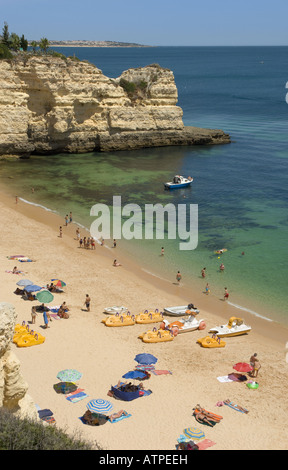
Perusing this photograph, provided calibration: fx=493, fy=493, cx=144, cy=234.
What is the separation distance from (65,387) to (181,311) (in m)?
8.41

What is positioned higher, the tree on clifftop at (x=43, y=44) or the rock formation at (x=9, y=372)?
the tree on clifftop at (x=43, y=44)

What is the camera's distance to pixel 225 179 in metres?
47.8

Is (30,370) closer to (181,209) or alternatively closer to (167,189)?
(181,209)

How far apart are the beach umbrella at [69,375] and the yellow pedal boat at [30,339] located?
260cm

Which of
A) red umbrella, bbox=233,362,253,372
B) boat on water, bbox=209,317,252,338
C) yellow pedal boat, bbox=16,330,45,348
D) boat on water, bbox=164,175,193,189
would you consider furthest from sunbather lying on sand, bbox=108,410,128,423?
boat on water, bbox=164,175,193,189

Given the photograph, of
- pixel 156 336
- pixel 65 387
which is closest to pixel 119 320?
pixel 156 336

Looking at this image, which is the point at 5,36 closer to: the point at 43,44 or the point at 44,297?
the point at 43,44

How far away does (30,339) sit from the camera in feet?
62.1

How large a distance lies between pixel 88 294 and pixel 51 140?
3238 cm

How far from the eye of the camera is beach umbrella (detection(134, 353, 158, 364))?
18.0 metres

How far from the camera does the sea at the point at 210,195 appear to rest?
27656 millimetres

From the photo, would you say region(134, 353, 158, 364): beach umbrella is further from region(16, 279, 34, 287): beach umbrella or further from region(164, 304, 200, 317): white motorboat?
region(16, 279, 34, 287): beach umbrella

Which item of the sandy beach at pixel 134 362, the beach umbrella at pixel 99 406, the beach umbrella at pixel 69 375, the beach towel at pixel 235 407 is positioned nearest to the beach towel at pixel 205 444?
the sandy beach at pixel 134 362

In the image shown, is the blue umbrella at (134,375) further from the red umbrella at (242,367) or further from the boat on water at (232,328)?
the boat on water at (232,328)
